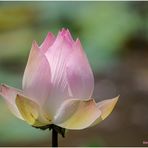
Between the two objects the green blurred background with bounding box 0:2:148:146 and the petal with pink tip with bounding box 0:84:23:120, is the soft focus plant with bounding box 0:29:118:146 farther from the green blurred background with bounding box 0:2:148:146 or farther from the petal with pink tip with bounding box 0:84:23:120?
the green blurred background with bounding box 0:2:148:146

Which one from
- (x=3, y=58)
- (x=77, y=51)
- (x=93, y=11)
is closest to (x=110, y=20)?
(x=93, y=11)

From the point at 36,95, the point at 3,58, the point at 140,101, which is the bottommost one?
the point at 140,101

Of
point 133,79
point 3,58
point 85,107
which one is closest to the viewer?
point 85,107

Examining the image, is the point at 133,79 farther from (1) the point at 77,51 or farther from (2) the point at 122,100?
(1) the point at 77,51

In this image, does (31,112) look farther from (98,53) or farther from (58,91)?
(98,53)

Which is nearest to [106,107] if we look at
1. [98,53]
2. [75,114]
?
[75,114]

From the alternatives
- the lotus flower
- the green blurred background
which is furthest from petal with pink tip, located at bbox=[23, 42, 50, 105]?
the green blurred background

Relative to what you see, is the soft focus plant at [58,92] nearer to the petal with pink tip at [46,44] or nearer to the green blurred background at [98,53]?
the petal with pink tip at [46,44]
